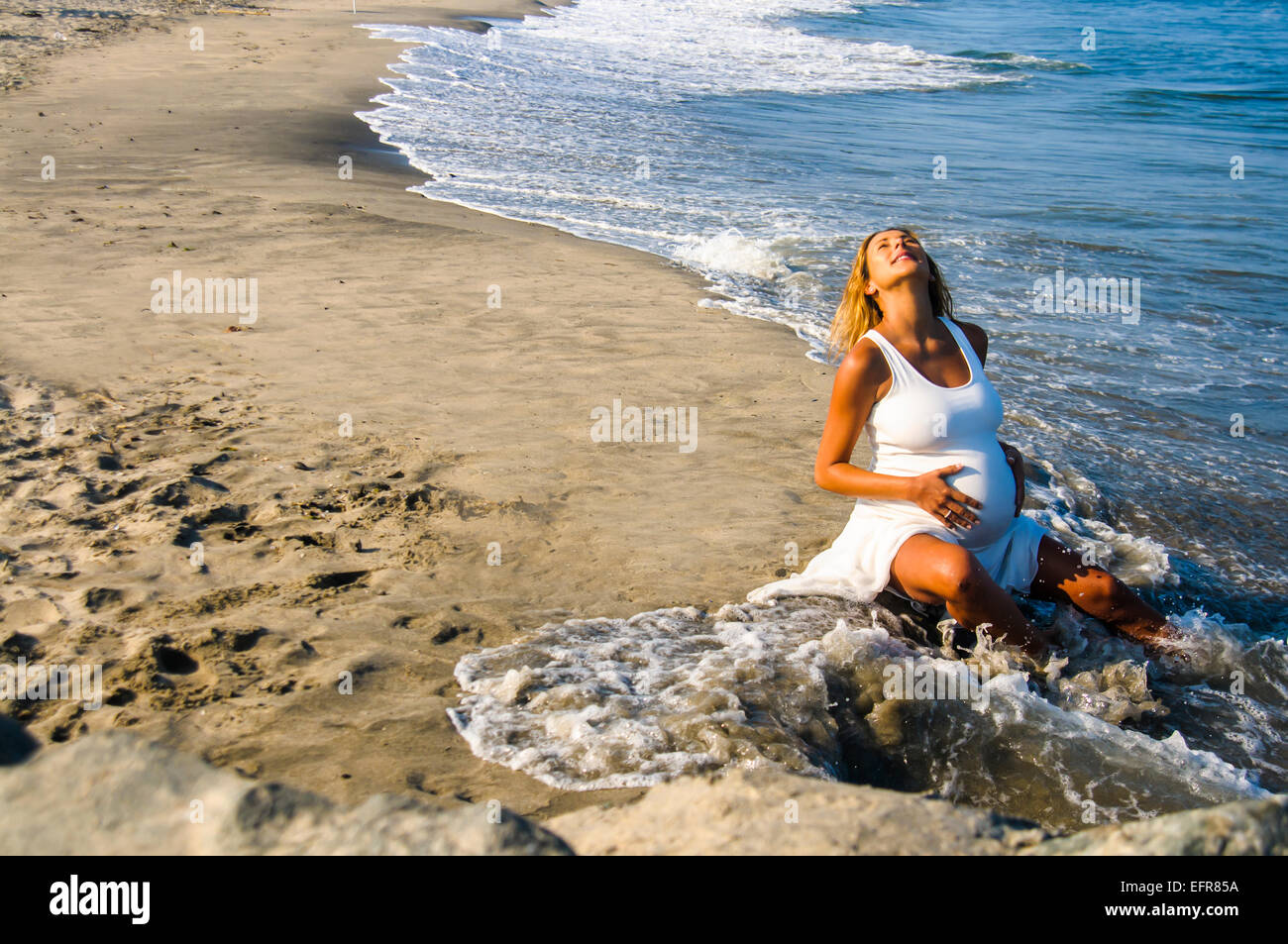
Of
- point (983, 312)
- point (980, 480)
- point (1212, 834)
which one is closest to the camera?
point (1212, 834)

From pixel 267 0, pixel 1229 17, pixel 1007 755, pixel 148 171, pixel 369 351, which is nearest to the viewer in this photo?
pixel 1007 755

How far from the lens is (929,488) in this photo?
340 cm

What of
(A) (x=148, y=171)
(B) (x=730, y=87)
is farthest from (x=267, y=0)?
(A) (x=148, y=171)

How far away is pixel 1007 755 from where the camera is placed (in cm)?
311

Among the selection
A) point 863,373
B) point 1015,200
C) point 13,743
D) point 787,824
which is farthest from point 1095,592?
point 1015,200

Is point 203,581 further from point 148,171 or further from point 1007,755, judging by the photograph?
point 148,171

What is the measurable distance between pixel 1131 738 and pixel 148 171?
32.2 feet

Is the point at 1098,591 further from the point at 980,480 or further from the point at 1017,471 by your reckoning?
the point at 980,480

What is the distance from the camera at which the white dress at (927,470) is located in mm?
3520

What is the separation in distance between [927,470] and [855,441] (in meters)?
0.28

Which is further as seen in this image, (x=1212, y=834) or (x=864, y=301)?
(x=864, y=301)

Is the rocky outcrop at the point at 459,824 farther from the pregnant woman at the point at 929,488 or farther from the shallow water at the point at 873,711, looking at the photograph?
the pregnant woman at the point at 929,488

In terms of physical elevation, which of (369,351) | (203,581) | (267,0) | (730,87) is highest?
(267,0)

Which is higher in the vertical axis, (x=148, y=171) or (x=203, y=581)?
(x=148, y=171)
